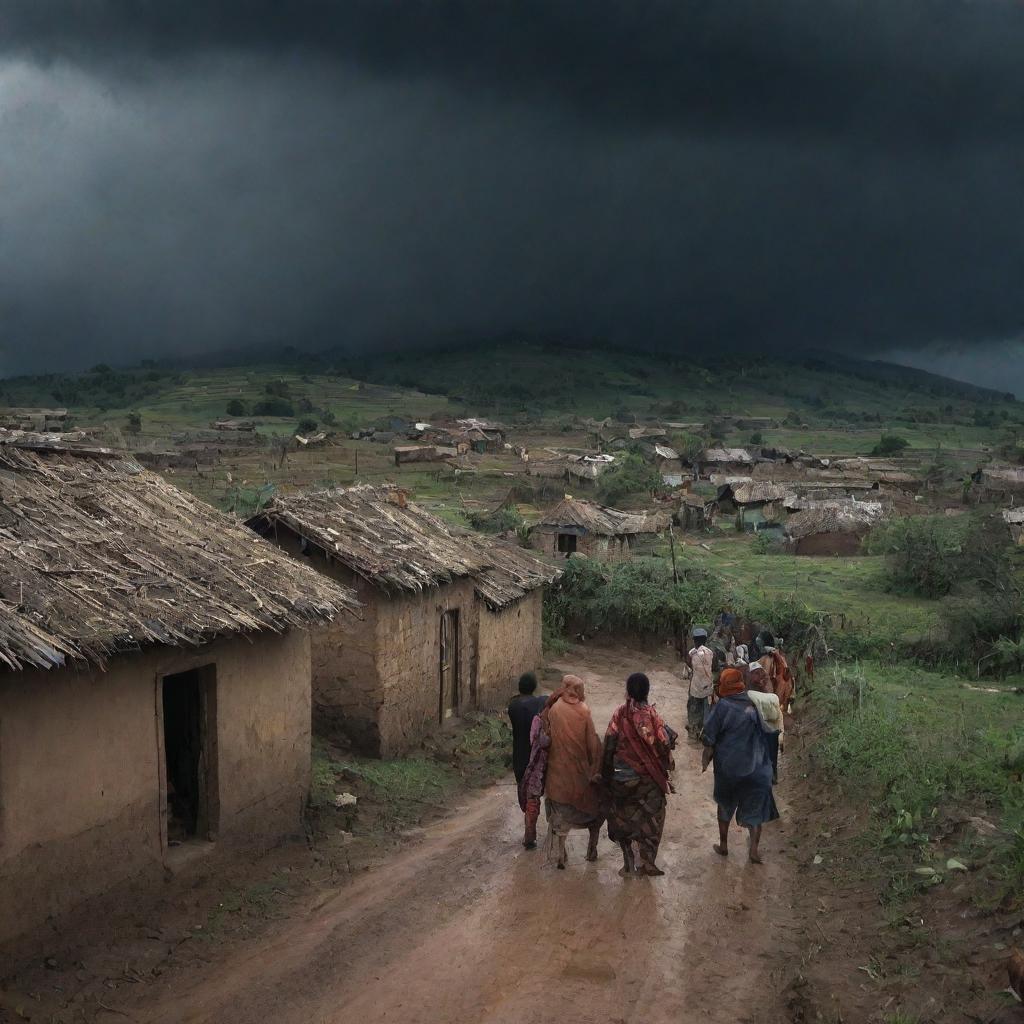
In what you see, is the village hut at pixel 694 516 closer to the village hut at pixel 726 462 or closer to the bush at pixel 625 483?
the bush at pixel 625 483

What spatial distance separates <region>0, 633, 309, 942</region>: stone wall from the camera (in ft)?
21.2

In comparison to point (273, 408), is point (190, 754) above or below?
above

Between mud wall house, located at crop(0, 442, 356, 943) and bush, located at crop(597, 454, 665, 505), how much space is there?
4187 centimetres

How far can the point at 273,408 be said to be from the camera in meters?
93.5

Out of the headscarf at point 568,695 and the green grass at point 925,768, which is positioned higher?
the headscarf at point 568,695

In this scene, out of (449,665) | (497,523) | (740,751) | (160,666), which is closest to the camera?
(160,666)

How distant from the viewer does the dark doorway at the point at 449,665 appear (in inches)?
566

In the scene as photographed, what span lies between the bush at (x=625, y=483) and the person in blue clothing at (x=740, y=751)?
42414mm

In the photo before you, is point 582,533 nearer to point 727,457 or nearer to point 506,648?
point 506,648

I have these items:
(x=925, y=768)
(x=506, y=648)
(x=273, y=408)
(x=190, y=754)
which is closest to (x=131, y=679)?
(x=190, y=754)

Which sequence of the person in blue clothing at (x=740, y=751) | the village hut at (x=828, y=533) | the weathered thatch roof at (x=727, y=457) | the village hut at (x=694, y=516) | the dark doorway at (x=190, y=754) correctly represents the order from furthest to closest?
the weathered thatch roof at (x=727, y=457), the village hut at (x=694, y=516), the village hut at (x=828, y=533), the dark doorway at (x=190, y=754), the person in blue clothing at (x=740, y=751)

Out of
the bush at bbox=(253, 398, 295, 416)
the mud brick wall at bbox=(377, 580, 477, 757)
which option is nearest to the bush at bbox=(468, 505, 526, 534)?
the mud brick wall at bbox=(377, 580, 477, 757)

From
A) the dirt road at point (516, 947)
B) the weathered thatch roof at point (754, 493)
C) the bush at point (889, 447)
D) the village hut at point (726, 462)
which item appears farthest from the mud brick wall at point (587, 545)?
the bush at point (889, 447)

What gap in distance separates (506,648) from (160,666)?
32.5ft
